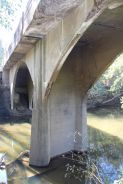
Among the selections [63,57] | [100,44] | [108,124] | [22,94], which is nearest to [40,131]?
[63,57]

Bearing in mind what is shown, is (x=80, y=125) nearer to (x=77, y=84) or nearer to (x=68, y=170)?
(x=77, y=84)

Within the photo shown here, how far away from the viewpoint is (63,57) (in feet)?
27.3

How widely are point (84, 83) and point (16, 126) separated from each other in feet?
22.9

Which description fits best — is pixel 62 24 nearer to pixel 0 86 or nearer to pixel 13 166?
pixel 13 166

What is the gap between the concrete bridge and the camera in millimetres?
7293

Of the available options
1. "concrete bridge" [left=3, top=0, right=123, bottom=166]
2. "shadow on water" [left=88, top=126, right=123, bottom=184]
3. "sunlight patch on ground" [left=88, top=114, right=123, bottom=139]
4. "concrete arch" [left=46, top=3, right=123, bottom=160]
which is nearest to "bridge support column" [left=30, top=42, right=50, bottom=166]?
"concrete bridge" [left=3, top=0, right=123, bottom=166]

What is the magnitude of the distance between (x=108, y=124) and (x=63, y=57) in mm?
10311

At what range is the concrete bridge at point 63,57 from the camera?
729cm

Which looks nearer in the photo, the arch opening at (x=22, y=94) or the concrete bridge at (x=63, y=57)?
the concrete bridge at (x=63, y=57)

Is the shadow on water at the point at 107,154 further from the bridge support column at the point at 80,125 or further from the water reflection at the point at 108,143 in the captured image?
the bridge support column at the point at 80,125

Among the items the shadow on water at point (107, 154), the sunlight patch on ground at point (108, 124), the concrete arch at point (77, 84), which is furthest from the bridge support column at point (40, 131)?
the sunlight patch on ground at point (108, 124)

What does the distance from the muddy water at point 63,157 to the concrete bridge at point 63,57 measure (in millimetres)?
522

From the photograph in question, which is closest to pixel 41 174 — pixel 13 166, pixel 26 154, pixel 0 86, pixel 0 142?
pixel 13 166

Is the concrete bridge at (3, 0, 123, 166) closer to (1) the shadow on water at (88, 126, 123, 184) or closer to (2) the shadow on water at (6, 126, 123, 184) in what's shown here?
(2) the shadow on water at (6, 126, 123, 184)
